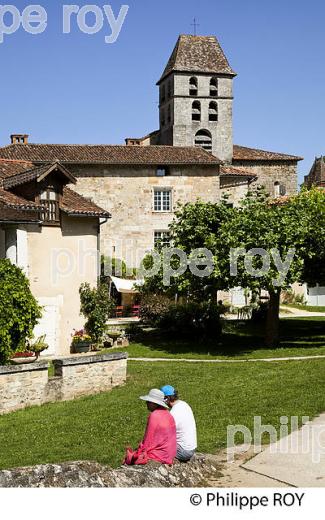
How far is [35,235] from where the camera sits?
2783 centimetres

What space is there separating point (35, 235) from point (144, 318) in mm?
8118

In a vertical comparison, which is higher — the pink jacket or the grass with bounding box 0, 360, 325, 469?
the pink jacket

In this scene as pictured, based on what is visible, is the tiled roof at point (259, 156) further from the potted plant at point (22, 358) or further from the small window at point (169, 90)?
the potted plant at point (22, 358)

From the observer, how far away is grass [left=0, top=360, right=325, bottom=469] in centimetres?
1367

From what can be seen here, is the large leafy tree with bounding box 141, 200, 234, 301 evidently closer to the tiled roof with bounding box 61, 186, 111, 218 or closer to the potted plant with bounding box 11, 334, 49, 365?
the tiled roof with bounding box 61, 186, 111, 218

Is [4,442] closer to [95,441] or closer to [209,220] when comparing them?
[95,441]

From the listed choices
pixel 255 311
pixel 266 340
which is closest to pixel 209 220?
pixel 266 340

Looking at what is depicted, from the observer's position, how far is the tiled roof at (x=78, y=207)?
2900 centimetres

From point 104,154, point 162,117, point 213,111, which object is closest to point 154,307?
point 104,154

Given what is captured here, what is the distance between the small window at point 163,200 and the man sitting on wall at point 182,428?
35.9 m

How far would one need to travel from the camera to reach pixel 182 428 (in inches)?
422

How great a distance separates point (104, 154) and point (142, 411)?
3052 centimetres

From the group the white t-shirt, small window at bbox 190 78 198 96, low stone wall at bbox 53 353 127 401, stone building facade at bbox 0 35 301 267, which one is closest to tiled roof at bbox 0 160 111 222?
low stone wall at bbox 53 353 127 401

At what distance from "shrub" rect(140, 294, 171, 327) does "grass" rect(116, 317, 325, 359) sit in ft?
2.86
